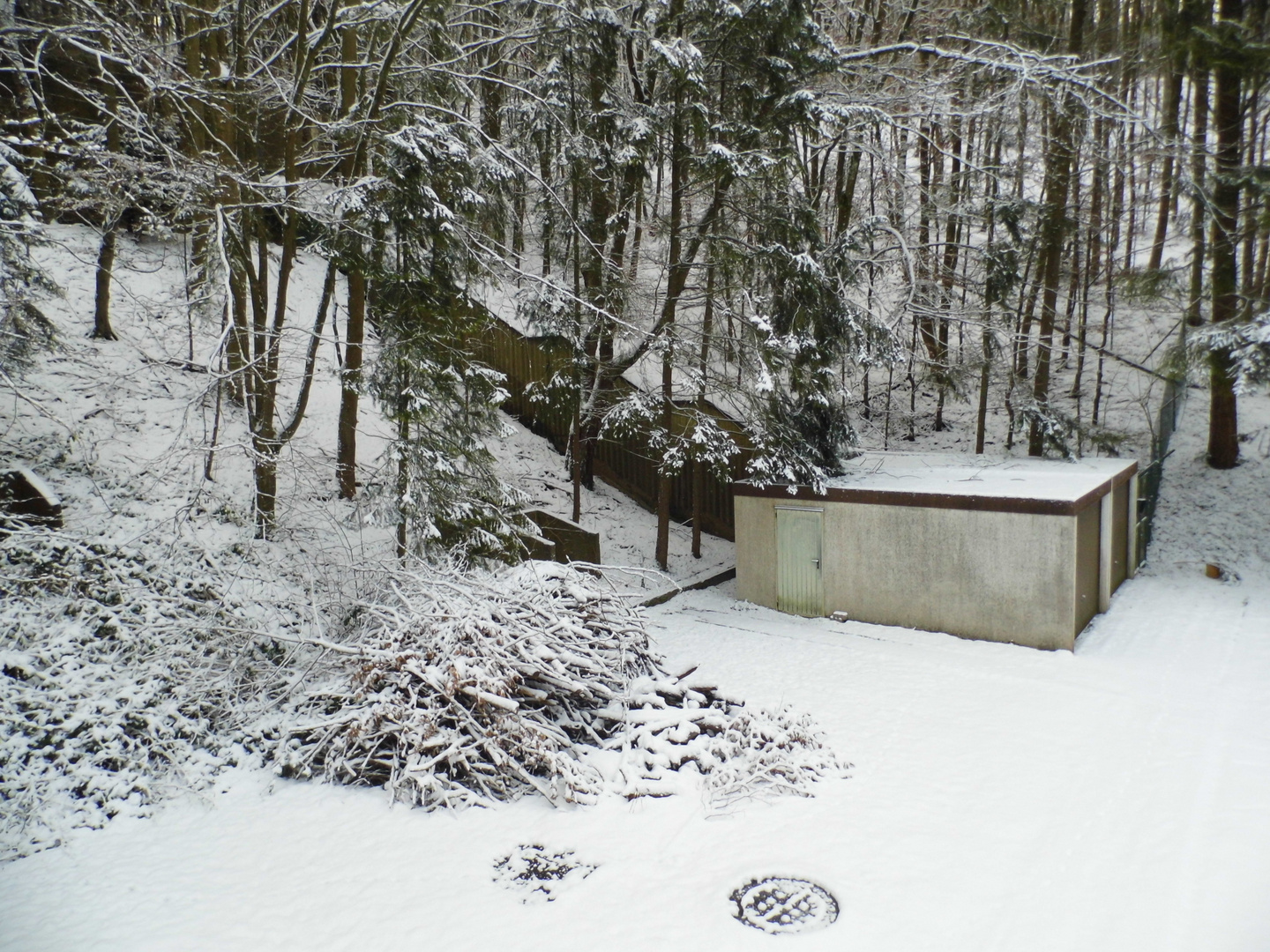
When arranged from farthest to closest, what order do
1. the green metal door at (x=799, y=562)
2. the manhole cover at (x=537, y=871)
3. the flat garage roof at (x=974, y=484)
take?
the green metal door at (x=799, y=562) → the flat garage roof at (x=974, y=484) → the manhole cover at (x=537, y=871)

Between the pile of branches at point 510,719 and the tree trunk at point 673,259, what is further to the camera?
the tree trunk at point 673,259

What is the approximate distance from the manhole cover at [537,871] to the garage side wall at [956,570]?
626 cm

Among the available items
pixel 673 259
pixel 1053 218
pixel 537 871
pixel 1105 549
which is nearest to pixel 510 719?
pixel 537 871

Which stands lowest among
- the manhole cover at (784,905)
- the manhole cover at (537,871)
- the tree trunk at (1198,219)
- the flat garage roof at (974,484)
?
the manhole cover at (537,871)

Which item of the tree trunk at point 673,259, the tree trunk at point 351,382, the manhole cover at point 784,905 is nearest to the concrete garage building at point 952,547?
the tree trunk at point 673,259

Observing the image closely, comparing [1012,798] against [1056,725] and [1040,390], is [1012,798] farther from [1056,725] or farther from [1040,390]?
[1040,390]

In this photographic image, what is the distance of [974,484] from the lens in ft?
34.1

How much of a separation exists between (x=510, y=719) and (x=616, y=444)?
9579 mm

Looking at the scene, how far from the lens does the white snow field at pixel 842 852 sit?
4.30 metres

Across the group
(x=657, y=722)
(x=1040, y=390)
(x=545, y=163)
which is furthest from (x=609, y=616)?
(x=1040, y=390)

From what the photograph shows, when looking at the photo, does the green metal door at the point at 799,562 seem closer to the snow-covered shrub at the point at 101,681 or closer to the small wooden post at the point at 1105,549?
the small wooden post at the point at 1105,549

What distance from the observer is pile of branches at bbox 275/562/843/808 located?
593 centimetres

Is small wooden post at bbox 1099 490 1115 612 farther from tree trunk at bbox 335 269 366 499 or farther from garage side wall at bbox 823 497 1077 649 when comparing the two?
tree trunk at bbox 335 269 366 499

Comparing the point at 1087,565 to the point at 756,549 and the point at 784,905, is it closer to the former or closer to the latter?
the point at 756,549
